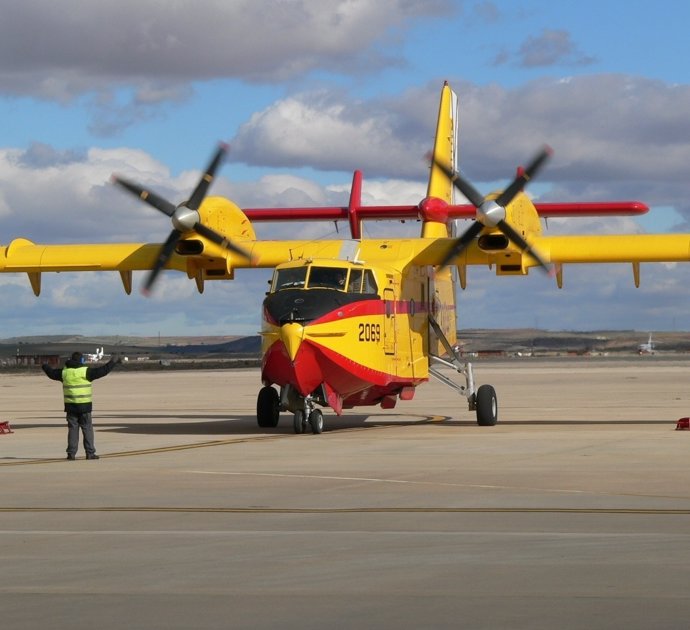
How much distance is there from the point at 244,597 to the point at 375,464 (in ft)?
34.9

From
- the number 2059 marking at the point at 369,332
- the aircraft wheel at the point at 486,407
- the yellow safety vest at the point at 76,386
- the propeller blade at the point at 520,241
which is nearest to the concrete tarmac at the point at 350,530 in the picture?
the yellow safety vest at the point at 76,386

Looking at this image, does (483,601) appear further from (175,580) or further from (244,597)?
(175,580)

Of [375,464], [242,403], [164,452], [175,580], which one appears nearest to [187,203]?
[164,452]

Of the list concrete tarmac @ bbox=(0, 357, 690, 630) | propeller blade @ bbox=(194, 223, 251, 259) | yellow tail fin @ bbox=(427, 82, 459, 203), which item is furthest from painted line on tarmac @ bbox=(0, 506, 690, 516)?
yellow tail fin @ bbox=(427, 82, 459, 203)

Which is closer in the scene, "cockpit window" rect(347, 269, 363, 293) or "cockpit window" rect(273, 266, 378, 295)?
"cockpit window" rect(273, 266, 378, 295)

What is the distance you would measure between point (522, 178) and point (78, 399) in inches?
460

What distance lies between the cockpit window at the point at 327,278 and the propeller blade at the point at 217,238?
12.7 ft

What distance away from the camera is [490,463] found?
19281 mm

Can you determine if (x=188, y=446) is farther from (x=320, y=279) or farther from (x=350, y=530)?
(x=350, y=530)

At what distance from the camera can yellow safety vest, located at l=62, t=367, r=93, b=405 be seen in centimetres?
2072

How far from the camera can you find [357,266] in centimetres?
2664

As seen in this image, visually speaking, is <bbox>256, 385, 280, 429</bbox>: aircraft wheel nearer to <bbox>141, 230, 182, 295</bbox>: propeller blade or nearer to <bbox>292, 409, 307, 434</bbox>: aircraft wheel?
<bbox>292, 409, 307, 434</bbox>: aircraft wheel

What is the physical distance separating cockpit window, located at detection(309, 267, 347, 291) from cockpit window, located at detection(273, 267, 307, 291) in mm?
178

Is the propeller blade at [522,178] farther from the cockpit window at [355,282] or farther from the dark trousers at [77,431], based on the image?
the dark trousers at [77,431]
